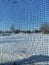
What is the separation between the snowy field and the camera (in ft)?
20.1

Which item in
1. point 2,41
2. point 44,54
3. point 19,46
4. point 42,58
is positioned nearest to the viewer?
point 42,58

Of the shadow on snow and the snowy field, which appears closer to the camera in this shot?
the shadow on snow

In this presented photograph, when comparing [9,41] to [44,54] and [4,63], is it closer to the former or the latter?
[44,54]

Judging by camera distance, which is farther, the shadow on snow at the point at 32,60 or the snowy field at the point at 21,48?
the snowy field at the point at 21,48

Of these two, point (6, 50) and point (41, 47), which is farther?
point (41, 47)

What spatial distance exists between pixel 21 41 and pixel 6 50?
147cm

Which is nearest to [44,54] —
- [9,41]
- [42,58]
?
[42,58]

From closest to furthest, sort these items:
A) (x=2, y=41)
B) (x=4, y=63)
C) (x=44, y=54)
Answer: (x=4, y=63) → (x=44, y=54) → (x=2, y=41)

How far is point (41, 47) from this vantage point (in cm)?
735

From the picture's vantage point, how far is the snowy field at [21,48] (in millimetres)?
6139

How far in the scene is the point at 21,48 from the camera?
7379 millimetres

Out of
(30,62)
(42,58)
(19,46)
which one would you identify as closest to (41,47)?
(19,46)

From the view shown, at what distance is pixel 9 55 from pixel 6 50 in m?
0.62

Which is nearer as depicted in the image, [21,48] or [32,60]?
[32,60]
